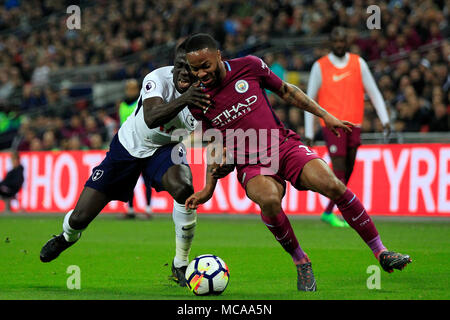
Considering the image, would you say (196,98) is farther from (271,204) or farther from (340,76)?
(340,76)

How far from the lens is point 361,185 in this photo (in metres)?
13.4

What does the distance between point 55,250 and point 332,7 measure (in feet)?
42.8

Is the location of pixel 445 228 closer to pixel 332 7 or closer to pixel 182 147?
pixel 182 147

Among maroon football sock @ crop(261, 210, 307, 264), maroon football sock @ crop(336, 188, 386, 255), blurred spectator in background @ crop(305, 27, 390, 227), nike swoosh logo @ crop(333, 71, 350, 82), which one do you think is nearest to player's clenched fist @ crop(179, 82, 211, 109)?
maroon football sock @ crop(261, 210, 307, 264)

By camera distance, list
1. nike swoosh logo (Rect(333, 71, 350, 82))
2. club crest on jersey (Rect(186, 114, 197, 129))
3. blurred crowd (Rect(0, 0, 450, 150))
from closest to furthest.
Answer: club crest on jersey (Rect(186, 114, 197, 129)) → nike swoosh logo (Rect(333, 71, 350, 82)) → blurred crowd (Rect(0, 0, 450, 150))

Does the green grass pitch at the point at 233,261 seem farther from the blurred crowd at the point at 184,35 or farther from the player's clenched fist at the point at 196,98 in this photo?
the blurred crowd at the point at 184,35

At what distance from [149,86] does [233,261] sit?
97.8 inches

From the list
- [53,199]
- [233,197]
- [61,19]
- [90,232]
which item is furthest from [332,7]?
[61,19]

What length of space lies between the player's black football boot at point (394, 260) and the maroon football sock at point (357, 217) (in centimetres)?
18

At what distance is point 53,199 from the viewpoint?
16016 millimetres

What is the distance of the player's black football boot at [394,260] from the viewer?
584 centimetres

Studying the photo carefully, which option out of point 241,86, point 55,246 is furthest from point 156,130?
point 55,246

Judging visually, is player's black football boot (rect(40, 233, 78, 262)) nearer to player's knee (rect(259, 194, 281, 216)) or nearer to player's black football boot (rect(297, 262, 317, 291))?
player's knee (rect(259, 194, 281, 216))

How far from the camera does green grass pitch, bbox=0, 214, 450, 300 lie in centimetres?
603
